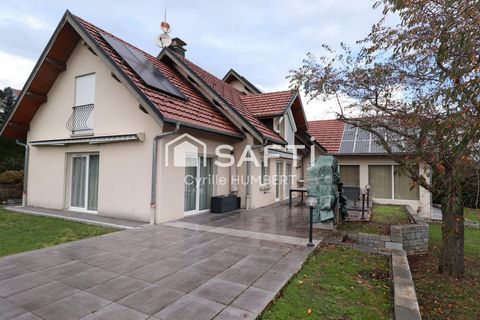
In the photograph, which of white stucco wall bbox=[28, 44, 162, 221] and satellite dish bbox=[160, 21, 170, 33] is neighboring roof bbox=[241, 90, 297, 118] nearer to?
satellite dish bbox=[160, 21, 170, 33]

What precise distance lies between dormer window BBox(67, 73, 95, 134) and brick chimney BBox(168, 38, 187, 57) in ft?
17.5

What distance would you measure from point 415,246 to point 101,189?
39.3 ft

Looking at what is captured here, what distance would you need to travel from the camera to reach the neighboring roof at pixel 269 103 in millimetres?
15482

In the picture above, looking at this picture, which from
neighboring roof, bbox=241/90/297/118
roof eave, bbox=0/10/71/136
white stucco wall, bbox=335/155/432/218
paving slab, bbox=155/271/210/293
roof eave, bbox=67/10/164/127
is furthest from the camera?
white stucco wall, bbox=335/155/432/218

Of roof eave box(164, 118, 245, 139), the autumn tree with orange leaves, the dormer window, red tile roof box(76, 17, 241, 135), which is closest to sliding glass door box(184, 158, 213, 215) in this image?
roof eave box(164, 118, 245, 139)

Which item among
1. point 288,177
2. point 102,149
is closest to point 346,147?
point 288,177

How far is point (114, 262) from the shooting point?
5895 millimetres

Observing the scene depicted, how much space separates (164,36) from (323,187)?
11794 millimetres

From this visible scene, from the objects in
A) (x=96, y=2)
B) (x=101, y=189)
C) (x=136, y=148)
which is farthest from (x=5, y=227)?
(x=96, y=2)

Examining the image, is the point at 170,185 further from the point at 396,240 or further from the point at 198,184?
the point at 396,240

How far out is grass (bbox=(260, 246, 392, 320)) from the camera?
413 cm

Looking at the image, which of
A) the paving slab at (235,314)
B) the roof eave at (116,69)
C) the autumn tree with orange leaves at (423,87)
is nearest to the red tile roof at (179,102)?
the roof eave at (116,69)

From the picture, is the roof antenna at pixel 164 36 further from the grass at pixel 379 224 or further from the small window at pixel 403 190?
the small window at pixel 403 190

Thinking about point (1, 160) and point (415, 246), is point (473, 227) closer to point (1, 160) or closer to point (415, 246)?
point (415, 246)
